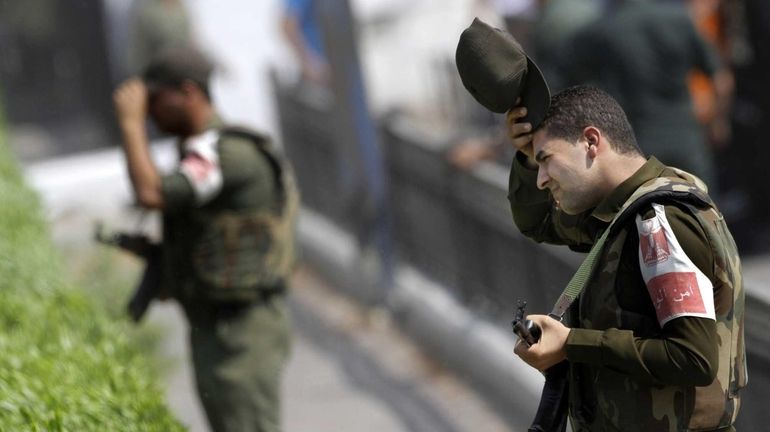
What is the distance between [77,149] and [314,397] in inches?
237

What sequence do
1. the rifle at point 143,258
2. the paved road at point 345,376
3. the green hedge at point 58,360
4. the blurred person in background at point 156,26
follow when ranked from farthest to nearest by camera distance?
the blurred person in background at point 156,26
the paved road at point 345,376
the rifle at point 143,258
the green hedge at point 58,360

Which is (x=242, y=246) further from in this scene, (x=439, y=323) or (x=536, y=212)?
(x=439, y=323)

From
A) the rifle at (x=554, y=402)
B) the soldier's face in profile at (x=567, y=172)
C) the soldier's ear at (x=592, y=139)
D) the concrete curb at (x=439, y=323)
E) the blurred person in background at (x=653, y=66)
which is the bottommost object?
the rifle at (x=554, y=402)

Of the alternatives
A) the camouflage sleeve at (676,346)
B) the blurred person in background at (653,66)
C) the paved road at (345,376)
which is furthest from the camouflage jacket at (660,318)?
the blurred person in background at (653,66)

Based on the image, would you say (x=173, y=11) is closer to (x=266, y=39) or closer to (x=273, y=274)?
(x=266, y=39)

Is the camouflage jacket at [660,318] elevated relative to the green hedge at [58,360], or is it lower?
elevated

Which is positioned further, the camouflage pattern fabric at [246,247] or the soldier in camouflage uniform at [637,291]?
the camouflage pattern fabric at [246,247]

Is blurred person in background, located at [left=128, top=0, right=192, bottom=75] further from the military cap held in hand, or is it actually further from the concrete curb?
the military cap held in hand

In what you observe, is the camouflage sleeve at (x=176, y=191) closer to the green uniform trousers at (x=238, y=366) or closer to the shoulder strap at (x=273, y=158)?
the shoulder strap at (x=273, y=158)

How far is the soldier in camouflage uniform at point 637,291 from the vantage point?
273 cm

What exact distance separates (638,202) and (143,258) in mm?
2807

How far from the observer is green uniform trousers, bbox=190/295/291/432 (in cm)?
508

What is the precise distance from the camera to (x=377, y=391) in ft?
23.7

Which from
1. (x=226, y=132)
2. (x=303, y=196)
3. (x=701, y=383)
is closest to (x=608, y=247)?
(x=701, y=383)
